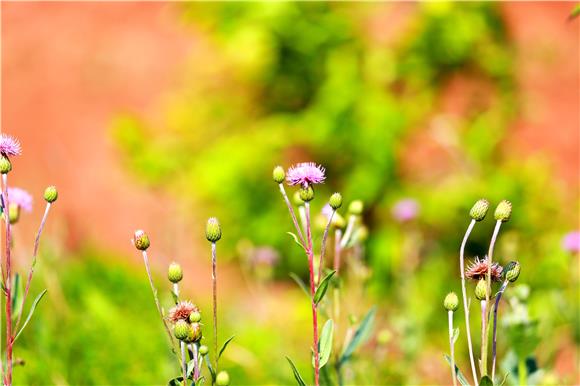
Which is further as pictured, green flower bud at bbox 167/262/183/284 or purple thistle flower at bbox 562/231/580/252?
purple thistle flower at bbox 562/231/580/252

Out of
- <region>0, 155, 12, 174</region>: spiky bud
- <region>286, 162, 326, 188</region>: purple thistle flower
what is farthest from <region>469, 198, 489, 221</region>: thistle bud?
<region>0, 155, 12, 174</region>: spiky bud

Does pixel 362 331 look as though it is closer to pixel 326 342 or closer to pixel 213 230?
pixel 326 342

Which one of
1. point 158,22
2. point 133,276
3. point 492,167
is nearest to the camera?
point 133,276

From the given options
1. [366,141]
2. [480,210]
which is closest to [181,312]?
[480,210]

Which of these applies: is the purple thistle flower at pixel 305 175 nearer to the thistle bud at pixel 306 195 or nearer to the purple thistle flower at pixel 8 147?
the thistle bud at pixel 306 195

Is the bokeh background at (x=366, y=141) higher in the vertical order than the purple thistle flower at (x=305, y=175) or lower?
higher

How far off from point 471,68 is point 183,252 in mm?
1866

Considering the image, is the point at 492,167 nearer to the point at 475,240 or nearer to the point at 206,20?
the point at 475,240

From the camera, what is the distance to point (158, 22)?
16.6 ft

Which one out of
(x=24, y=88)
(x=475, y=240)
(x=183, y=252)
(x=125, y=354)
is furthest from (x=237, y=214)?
(x=24, y=88)

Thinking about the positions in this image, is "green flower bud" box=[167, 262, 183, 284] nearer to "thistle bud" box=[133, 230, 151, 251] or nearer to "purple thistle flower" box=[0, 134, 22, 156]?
"thistle bud" box=[133, 230, 151, 251]

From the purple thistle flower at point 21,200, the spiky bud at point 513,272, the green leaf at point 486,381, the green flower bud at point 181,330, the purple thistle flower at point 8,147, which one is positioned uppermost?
the purple thistle flower at point 21,200

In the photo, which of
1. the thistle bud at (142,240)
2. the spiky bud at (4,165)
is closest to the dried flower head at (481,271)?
the thistle bud at (142,240)

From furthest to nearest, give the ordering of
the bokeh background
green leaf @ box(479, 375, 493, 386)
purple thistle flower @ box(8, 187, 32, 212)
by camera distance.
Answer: the bokeh background → purple thistle flower @ box(8, 187, 32, 212) → green leaf @ box(479, 375, 493, 386)
